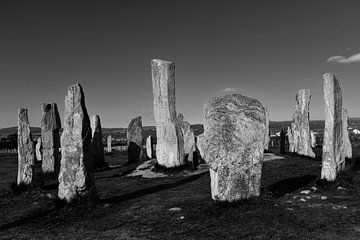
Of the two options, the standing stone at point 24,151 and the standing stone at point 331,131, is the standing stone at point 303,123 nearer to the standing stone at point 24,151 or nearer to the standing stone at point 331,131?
the standing stone at point 331,131

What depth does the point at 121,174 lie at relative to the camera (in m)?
18.7

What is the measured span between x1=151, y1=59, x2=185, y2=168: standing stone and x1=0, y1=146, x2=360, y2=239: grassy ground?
462 centimetres

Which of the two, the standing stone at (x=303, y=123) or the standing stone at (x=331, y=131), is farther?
the standing stone at (x=303, y=123)

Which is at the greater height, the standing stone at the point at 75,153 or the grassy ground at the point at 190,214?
the standing stone at the point at 75,153

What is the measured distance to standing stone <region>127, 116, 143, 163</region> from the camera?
2466cm

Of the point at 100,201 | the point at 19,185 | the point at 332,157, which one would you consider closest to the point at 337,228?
the point at 332,157

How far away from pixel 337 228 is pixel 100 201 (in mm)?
6356

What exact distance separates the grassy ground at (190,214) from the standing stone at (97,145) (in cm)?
907

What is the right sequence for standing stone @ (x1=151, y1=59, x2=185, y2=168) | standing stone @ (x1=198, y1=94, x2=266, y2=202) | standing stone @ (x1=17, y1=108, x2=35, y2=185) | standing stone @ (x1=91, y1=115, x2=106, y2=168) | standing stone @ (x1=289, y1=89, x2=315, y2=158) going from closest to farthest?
standing stone @ (x1=198, y1=94, x2=266, y2=202), standing stone @ (x1=17, y1=108, x2=35, y2=185), standing stone @ (x1=151, y1=59, x2=185, y2=168), standing stone @ (x1=289, y1=89, x2=315, y2=158), standing stone @ (x1=91, y1=115, x2=106, y2=168)

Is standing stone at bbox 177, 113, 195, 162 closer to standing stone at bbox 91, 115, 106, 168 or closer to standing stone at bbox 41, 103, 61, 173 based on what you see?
standing stone at bbox 91, 115, 106, 168

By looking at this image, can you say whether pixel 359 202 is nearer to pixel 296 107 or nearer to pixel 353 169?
pixel 353 169

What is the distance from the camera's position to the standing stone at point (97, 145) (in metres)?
22.7

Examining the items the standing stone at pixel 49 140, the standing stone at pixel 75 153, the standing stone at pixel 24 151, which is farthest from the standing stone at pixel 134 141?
the standing stone at pixel 75 153

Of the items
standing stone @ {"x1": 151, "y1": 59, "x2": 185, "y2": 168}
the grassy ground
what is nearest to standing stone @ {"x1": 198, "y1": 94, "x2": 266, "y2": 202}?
the grassy ground
